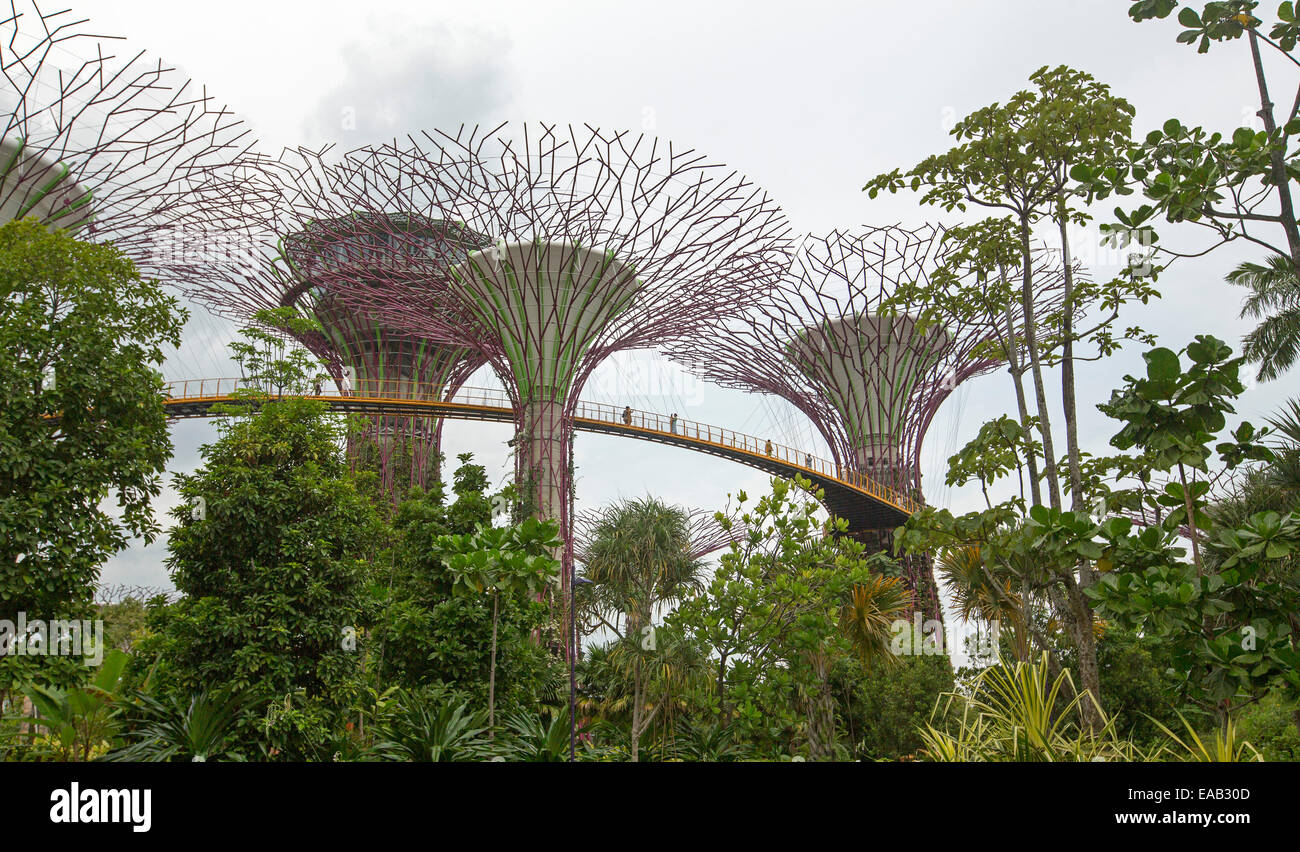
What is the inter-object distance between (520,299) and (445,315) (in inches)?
93.8

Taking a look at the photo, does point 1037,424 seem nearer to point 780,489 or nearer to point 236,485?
point 780,489

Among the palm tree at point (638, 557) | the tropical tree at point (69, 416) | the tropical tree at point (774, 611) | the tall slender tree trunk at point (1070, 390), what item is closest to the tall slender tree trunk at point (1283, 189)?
the tall slender tree trunk at point (1070, 390)

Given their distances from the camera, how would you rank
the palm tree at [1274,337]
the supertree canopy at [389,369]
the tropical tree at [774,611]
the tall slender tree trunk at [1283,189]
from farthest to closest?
1. the supertree canopy at [389,369]
2. the palm tree at [1274,337]
3. the tropical tree at [774,611]
4. the tall slender tree trunk at [1283,189]

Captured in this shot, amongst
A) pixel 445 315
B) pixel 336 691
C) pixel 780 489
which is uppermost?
pixel 445 315

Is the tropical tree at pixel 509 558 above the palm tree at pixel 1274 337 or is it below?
below

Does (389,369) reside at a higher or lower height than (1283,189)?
higher

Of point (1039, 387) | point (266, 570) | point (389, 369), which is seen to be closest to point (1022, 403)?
point (1039, 387)

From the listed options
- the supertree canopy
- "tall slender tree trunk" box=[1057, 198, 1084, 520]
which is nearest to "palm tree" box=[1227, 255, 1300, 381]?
"tall slender tree trunk" box=[1057, 198, 1084, 520]

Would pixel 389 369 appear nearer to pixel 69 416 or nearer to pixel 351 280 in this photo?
pixel 351 280

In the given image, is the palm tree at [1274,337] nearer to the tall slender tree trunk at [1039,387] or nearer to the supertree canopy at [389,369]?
the tall slender tree trunk at [1039,387]

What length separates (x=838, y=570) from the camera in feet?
37.0

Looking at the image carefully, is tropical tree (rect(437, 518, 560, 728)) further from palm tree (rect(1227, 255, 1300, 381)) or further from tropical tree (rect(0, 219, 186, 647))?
palm tree (rect(1227, 255, 1300, 381))

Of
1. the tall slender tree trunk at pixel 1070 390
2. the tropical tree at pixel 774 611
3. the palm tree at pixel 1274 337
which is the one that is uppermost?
the palm tree at pixel 1274 337
